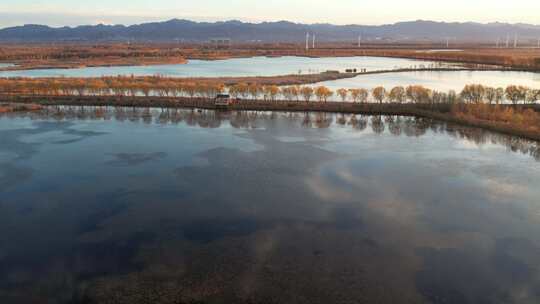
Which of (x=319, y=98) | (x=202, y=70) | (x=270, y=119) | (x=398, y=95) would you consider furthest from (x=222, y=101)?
(x=202, y=70)

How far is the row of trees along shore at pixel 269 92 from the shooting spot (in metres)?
25.6

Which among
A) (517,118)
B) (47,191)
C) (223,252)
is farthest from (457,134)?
(47,191)

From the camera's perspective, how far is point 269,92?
28.9 meters

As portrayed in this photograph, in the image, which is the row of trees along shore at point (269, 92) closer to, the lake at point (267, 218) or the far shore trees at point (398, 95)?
the far shore trees at point (398, 95)

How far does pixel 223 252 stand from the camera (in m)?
9.76

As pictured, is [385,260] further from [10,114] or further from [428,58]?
[428,58]

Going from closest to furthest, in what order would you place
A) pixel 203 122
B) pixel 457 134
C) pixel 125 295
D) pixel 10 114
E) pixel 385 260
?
1. pixel 125 295
2. pixel 385 260
3. pixel 457 134
4. pixel 203 122
5. pixel 10 114

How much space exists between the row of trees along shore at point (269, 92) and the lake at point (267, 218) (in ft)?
22.4

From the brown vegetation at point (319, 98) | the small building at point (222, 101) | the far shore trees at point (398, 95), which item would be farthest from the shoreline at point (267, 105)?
the far shore trees at point (398, 95)

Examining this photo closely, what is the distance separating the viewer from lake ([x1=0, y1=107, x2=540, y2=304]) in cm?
855

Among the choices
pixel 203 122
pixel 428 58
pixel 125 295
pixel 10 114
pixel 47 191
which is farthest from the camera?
pixel 428 58

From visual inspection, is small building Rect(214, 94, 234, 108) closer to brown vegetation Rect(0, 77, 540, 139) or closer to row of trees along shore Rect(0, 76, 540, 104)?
brown vegetation Rect(0, 77, 540, 139)

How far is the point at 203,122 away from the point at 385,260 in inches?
604

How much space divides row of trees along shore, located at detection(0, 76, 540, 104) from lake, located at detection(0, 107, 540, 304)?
268 inches
